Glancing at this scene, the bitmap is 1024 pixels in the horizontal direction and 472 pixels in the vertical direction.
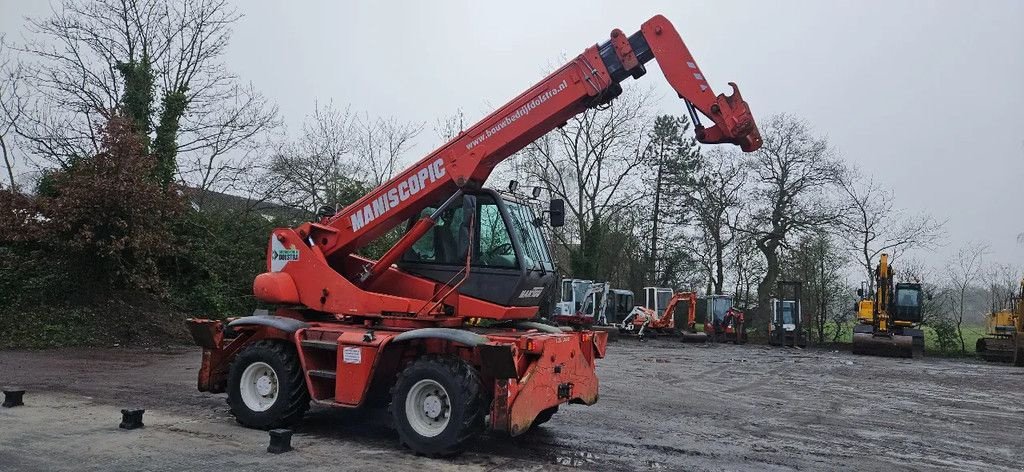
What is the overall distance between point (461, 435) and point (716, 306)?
31467mm

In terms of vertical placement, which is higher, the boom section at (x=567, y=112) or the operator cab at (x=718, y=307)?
the boom section at (x=567, y=112)

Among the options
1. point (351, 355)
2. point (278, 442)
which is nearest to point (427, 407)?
point (351, 355)

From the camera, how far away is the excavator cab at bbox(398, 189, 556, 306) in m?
7.81

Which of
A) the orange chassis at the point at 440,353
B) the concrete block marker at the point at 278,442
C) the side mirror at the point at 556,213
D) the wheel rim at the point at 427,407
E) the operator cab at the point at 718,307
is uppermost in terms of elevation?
the side mirror at the point at 556,213

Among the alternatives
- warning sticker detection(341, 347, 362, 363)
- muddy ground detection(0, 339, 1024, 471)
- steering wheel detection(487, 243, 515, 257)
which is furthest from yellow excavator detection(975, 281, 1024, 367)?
warning sticker detection(341, 347, 362, 363)

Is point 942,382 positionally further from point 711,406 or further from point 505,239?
point 505,239

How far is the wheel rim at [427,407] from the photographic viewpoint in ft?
22.9

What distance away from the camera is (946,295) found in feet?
112

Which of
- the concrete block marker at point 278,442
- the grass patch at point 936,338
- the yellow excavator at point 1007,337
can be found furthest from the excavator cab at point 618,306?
the concrete block marker at point 278,442

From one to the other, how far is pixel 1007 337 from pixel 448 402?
26.3m

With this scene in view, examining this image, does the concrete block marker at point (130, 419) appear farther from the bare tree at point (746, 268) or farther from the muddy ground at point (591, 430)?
the bare tree at point (746, 268)

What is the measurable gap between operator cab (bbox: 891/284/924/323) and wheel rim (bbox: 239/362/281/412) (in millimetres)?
27240

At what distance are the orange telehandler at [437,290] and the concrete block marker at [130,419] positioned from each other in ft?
3.09

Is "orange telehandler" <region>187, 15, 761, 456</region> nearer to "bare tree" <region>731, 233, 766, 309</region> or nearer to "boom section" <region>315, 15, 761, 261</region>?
"boom section" <region>315, 15, 761, 261</region>
